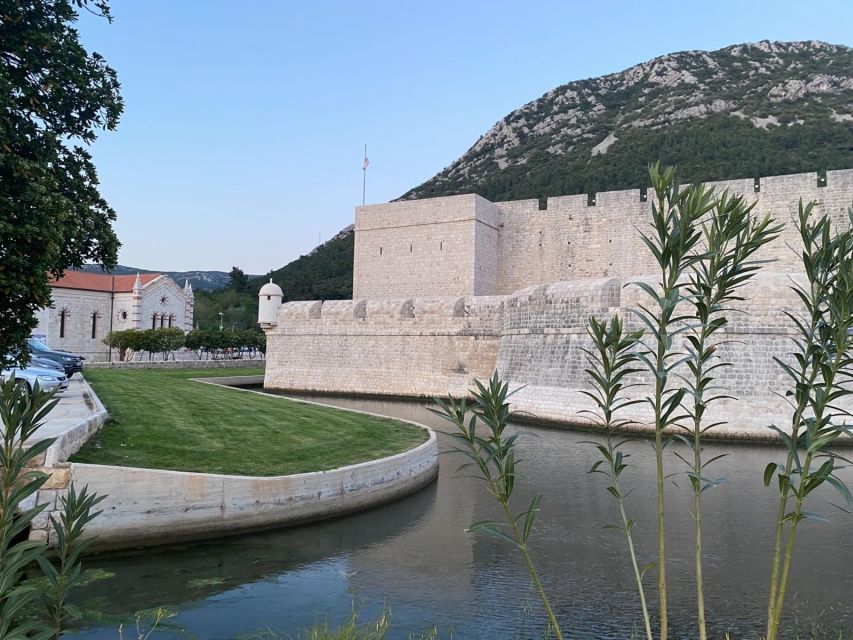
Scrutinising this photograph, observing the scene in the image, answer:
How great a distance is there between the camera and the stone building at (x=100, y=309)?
3866 cm

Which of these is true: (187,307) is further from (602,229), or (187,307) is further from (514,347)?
(514,347)

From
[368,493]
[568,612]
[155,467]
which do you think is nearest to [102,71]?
[155,467]

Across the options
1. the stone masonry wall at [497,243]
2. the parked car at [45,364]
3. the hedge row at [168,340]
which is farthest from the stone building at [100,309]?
the parked car at [45,364]

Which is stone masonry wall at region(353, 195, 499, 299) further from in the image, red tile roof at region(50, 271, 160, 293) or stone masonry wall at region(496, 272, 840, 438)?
Answer: red tile roof at region(50, 271, 160, 293)

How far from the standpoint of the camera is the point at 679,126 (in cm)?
5072

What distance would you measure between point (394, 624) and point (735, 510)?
18.0ft

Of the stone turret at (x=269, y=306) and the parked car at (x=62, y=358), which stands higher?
the stone turret at (x=269, y=306)

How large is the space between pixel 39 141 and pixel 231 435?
16.4 feet

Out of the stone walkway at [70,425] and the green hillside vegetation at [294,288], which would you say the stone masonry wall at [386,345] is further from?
the green hillside vegetation at [294,288]

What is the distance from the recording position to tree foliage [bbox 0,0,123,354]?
560cm

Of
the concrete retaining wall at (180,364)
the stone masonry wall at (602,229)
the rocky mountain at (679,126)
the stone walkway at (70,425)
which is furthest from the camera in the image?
the rocky mountain at (679,126)

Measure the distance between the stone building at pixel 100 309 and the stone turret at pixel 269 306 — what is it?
17362mm

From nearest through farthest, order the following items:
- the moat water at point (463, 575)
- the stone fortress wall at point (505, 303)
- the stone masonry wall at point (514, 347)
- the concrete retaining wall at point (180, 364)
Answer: the moat water at point (463, 575)
the stone masonry wall at point (514, 347)
the stone fortress wall at point (505, 303)
the concrete retaining wall at point (180, 364)

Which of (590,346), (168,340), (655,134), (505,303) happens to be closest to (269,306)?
(168,340)
